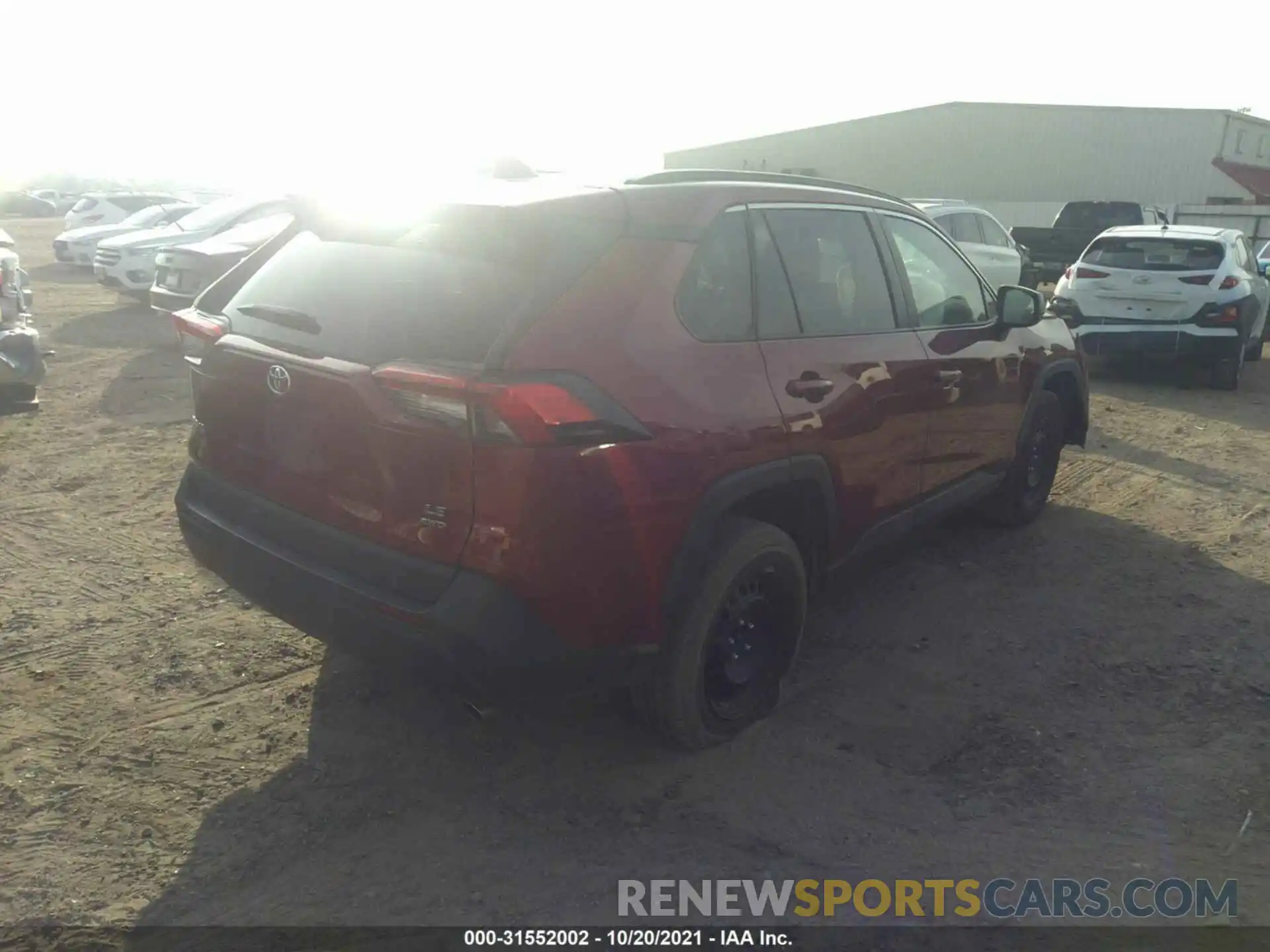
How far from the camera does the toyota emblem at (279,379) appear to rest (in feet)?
10.1

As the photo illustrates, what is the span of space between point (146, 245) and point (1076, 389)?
1213 cm

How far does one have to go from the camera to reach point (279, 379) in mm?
3117

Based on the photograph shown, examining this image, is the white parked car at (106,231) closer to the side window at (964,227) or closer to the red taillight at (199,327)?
the side window at (964,227)

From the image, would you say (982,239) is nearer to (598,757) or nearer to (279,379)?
(598,757)

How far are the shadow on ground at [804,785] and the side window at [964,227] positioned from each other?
332 inches

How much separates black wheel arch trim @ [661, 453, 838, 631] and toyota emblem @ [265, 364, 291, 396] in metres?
1.27

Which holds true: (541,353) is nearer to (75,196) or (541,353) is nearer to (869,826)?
(869,826)

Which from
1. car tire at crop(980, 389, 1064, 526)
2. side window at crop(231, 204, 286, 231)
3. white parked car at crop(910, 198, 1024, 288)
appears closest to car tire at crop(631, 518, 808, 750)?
car tire at crop(980, 389, 1064, 526)

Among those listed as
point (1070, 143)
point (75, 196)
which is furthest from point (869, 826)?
point (75, 196)

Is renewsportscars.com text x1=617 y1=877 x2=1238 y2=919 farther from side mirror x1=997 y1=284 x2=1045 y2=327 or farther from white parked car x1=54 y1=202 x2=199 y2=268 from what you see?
white parked car x1=54 y1=202 x2=199 y2=268

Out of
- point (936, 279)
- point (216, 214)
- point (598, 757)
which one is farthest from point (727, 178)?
point (216, 214)

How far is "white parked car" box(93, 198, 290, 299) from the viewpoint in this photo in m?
13.0

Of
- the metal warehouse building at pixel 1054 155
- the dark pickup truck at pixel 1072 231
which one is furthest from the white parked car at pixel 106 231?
the metal warehouse building at pixel 1054 155

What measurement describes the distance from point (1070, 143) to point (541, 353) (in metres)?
38.9
